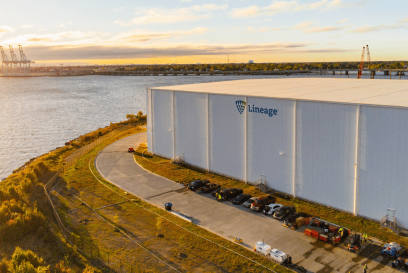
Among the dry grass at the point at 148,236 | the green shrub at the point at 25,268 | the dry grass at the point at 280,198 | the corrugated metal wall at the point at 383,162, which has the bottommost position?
the dry grass at the point at 148,236

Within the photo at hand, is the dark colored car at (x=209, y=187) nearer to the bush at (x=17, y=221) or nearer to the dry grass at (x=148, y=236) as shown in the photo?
the dry grass at (x=148, y=236)

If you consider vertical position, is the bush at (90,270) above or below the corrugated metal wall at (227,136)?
below

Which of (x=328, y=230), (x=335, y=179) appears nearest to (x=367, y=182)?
(x=335, y=179)

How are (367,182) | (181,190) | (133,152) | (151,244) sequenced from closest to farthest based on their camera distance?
(151,244) < (367,182) < (181,190) < (133,152)

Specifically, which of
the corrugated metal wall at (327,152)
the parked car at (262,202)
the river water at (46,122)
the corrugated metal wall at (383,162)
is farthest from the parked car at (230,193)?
the river water at (46,122)

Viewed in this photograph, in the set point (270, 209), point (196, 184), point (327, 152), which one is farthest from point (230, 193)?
point (327, 152)

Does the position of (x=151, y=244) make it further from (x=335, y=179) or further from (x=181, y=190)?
(x=335, y=179)

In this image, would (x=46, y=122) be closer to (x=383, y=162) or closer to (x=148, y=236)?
(x=148, y=236)
